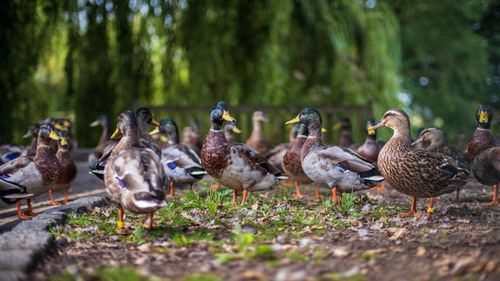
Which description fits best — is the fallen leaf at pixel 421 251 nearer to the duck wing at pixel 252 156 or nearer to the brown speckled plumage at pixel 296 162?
the duck wing at pixel 252 156

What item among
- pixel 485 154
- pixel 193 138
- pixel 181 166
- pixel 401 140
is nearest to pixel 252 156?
pixel 181 166

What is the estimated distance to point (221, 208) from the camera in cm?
590

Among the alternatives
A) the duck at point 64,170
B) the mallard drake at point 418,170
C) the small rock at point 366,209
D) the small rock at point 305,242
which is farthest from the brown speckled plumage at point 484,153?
the duck at point 64,170

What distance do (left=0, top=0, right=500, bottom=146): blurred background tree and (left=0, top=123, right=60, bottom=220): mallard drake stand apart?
4611 mm

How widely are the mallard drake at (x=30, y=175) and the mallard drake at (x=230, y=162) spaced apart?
66.6 inches

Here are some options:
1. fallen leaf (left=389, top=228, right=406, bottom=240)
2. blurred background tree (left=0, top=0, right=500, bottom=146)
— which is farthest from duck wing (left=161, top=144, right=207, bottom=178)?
blurred background tree (left=0, top=0, right=500, bottom=146)

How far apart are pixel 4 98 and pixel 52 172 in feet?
16.8

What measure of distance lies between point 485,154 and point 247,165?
2.66 meters

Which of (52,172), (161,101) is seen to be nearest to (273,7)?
(161,101)

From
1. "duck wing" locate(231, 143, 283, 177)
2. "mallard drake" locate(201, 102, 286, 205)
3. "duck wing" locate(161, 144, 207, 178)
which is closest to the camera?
"mallard drake" locate(201, 102, 286, 205)

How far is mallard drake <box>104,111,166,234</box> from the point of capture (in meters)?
4.37

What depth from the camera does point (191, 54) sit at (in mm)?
11422

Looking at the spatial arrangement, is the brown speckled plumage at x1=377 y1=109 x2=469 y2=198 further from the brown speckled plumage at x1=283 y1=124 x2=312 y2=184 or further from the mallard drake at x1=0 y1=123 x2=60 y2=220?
the mallard drake at x1=0 y1=123 x2=60 y2=220

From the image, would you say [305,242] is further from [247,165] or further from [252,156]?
[252,156]
